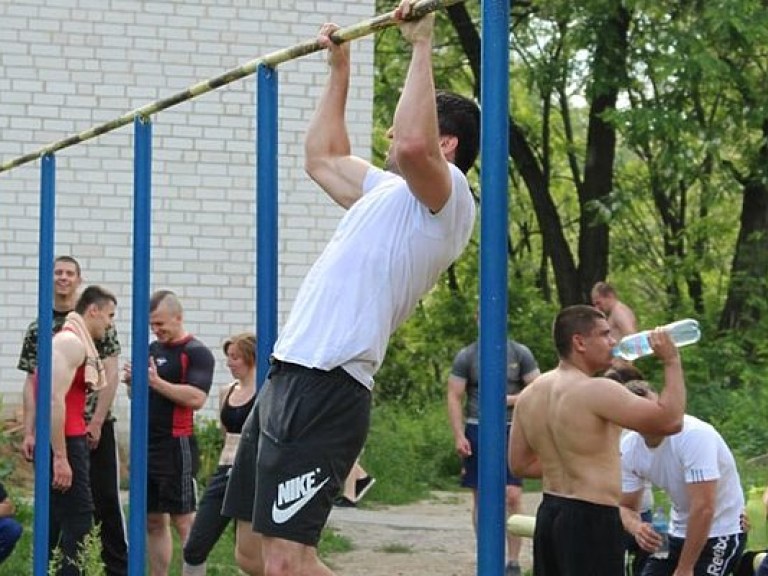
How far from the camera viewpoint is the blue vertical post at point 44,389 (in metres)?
8.22

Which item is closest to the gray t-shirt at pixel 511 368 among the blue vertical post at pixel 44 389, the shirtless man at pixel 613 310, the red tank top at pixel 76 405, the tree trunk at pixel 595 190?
the shirtless man at pixel 613 310

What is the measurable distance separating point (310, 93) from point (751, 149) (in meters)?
6.96

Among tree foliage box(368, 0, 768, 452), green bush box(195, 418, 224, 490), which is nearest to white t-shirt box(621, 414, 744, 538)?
green bush box(195, 418, 224, 490)

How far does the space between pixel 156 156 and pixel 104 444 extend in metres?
5.24

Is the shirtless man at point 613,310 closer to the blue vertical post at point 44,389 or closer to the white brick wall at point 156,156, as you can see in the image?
the white brick wall at point 156,156

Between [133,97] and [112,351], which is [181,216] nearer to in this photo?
[133,97]

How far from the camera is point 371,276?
4.77 meters

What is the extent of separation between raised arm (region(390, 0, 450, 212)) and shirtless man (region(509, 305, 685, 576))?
2.23 meters

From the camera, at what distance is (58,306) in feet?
30.8

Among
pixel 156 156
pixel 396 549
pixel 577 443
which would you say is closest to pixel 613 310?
pixel 396 549

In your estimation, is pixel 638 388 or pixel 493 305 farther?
pixel 638 388

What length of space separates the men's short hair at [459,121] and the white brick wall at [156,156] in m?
9.44

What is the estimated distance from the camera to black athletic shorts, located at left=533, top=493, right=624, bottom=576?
22.2ft

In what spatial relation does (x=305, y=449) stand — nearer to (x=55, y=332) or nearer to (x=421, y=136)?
(x=421, y=136)
